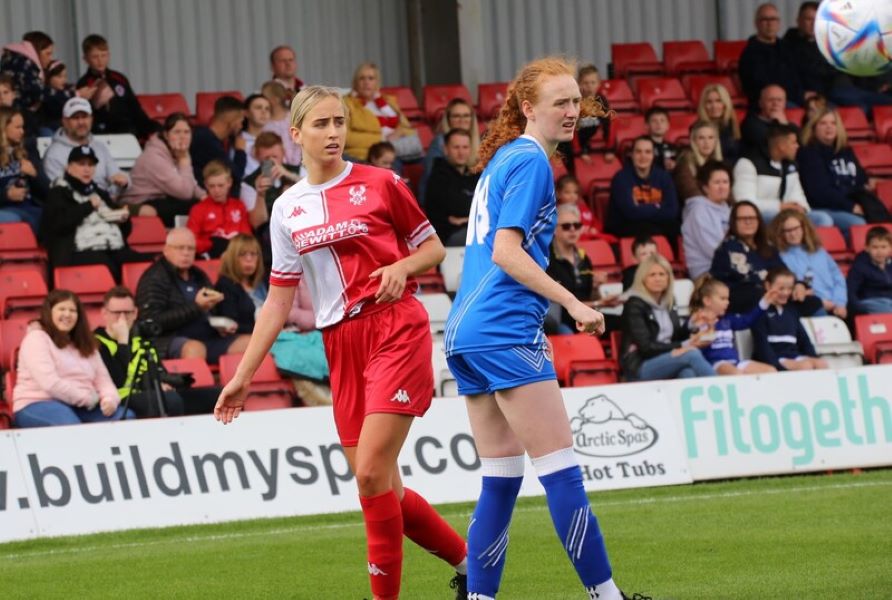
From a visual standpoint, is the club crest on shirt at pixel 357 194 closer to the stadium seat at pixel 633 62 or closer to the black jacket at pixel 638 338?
the black jacket at pixel 638 338

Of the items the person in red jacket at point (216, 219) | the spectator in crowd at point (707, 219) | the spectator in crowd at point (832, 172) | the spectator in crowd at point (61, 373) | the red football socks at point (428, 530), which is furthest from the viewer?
the spectator in crowd at point (832, 172)

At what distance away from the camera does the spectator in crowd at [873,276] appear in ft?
47.1

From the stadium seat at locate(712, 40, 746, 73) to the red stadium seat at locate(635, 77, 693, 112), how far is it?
1180 millimetres

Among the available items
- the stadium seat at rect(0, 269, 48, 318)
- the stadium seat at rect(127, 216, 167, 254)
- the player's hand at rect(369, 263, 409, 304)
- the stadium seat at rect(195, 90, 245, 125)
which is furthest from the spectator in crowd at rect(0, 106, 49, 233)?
the player's hand at rect(369, 263, 409, 304)

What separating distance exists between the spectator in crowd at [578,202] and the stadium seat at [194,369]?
11.6 ft

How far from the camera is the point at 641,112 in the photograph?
1784cm

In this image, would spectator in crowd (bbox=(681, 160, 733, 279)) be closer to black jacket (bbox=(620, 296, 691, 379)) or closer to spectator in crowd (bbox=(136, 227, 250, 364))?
black jacket (bbox=(620, 296, 691, 379))

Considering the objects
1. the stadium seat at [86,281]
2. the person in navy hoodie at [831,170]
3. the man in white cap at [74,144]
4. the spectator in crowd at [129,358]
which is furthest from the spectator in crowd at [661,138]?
the spectator in crowd at [129,358]

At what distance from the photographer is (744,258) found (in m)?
13.8

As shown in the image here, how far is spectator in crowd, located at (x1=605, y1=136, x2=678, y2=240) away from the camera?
14867mm

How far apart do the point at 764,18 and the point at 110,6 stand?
23.9 ft

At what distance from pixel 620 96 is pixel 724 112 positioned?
5.76 feet

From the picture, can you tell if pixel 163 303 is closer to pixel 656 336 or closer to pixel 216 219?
pixel 216 219

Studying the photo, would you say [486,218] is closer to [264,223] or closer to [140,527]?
[140,527]
